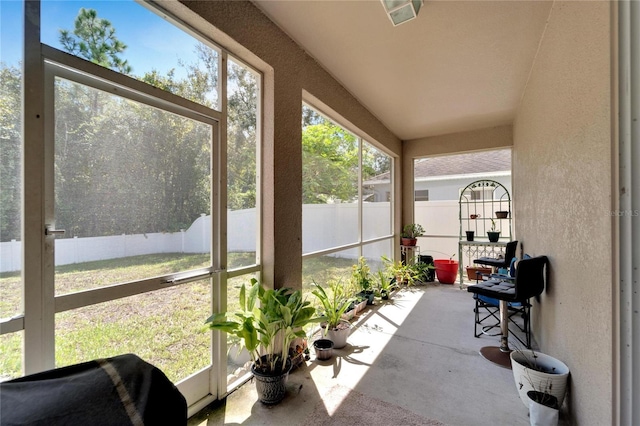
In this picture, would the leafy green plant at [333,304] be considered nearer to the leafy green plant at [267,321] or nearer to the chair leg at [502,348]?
the leafy green plant at [267,321]

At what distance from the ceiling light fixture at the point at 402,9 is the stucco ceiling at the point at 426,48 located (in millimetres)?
86

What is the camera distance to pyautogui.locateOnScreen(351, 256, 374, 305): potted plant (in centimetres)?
392

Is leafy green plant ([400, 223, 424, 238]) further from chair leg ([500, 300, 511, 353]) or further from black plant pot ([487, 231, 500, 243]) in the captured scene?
chair leg ([500, 300, 511, 353])

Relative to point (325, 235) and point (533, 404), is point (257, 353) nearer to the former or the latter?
point (325, 235)

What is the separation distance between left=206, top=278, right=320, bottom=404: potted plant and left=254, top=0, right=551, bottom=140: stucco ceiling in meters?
2.17

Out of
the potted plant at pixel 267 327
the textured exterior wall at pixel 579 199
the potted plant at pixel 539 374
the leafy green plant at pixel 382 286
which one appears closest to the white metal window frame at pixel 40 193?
the potted plant at pixel 267 327

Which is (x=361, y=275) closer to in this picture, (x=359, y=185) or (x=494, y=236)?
(x=359, y=185)

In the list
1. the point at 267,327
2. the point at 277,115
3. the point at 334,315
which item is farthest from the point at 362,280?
the point at 277,115

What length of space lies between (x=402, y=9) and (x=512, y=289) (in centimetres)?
252

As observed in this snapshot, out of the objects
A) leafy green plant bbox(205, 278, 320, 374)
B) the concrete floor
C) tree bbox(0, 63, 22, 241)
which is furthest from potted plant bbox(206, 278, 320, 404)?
tree bbox(0, 63, 22, 241)

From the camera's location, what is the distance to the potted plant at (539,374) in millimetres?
1628

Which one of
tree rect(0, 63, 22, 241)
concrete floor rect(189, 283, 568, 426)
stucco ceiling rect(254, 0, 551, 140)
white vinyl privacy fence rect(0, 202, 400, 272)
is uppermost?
stucco ceiling rect(254, 0, 551, 140)

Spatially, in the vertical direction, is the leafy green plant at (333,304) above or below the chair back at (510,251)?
below

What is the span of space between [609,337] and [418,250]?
15.6 ft
